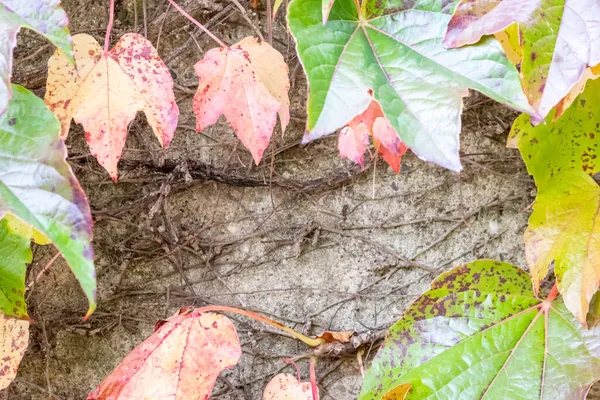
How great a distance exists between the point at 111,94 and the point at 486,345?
2.19ft

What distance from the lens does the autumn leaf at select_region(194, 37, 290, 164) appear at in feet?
2.98

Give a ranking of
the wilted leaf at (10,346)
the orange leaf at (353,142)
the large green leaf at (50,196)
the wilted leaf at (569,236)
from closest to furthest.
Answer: the large green leaf at (50,196)
the wilted leaf at (569,236)
the wilted leaf at (10,346)
the orange leaf at (353,142)

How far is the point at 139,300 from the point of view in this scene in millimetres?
1346

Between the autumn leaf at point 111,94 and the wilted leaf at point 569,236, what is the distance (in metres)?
0.54

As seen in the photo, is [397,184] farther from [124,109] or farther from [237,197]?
[124,109]

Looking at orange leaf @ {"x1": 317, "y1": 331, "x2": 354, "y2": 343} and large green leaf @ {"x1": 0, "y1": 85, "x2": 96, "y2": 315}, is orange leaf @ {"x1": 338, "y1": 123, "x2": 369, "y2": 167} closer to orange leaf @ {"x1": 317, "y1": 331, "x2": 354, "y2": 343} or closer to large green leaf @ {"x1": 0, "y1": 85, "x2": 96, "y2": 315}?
orange leaf @ {"x1": 317, "y1": 331, "x2": 354, "y2": 343}

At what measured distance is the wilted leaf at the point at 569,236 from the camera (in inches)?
28.5

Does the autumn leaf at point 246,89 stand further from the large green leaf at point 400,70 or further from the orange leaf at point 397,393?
the orange leaf at point 397,393

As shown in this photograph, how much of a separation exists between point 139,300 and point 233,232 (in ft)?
0.92

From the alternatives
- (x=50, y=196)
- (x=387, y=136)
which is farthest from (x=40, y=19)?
(x=387, y=136)

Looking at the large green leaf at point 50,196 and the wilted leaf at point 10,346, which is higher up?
the large green leaf at point 50,196

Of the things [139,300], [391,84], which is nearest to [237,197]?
[139,300]

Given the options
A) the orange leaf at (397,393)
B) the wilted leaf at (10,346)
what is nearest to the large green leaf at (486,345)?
the orange leaf at (397,393)

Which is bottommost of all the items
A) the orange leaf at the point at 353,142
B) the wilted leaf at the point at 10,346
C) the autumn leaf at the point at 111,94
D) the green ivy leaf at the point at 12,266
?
the wilted leaf at the point at 10,346
